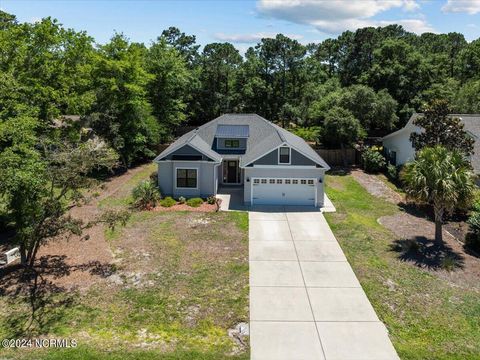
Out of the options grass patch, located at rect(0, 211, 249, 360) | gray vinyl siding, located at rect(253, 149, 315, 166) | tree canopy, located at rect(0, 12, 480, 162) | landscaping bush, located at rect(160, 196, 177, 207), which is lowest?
grass patch, located at rect(0, 211, 249, 360)

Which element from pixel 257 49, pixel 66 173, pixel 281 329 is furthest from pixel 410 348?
pixel 257 49

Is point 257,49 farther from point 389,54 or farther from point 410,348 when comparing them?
point 410,348

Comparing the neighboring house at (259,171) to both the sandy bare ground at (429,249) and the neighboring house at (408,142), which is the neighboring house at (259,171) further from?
the neighboring house at (408,142)

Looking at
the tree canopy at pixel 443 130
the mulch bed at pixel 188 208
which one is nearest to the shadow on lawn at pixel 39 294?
the mulch bed at pixel 188 208

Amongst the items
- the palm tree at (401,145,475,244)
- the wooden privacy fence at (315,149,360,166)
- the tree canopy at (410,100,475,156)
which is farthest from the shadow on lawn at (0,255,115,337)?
the wooden privacy fence at (315,149,360,166)

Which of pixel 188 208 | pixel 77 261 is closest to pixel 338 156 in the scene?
pixel 188 208

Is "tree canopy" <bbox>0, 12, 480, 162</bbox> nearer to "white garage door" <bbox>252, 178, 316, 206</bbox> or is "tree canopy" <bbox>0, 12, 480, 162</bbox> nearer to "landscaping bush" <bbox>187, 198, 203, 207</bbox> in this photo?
"landscaping bush" <bbox>187, 198, 203, 207</bbox>
